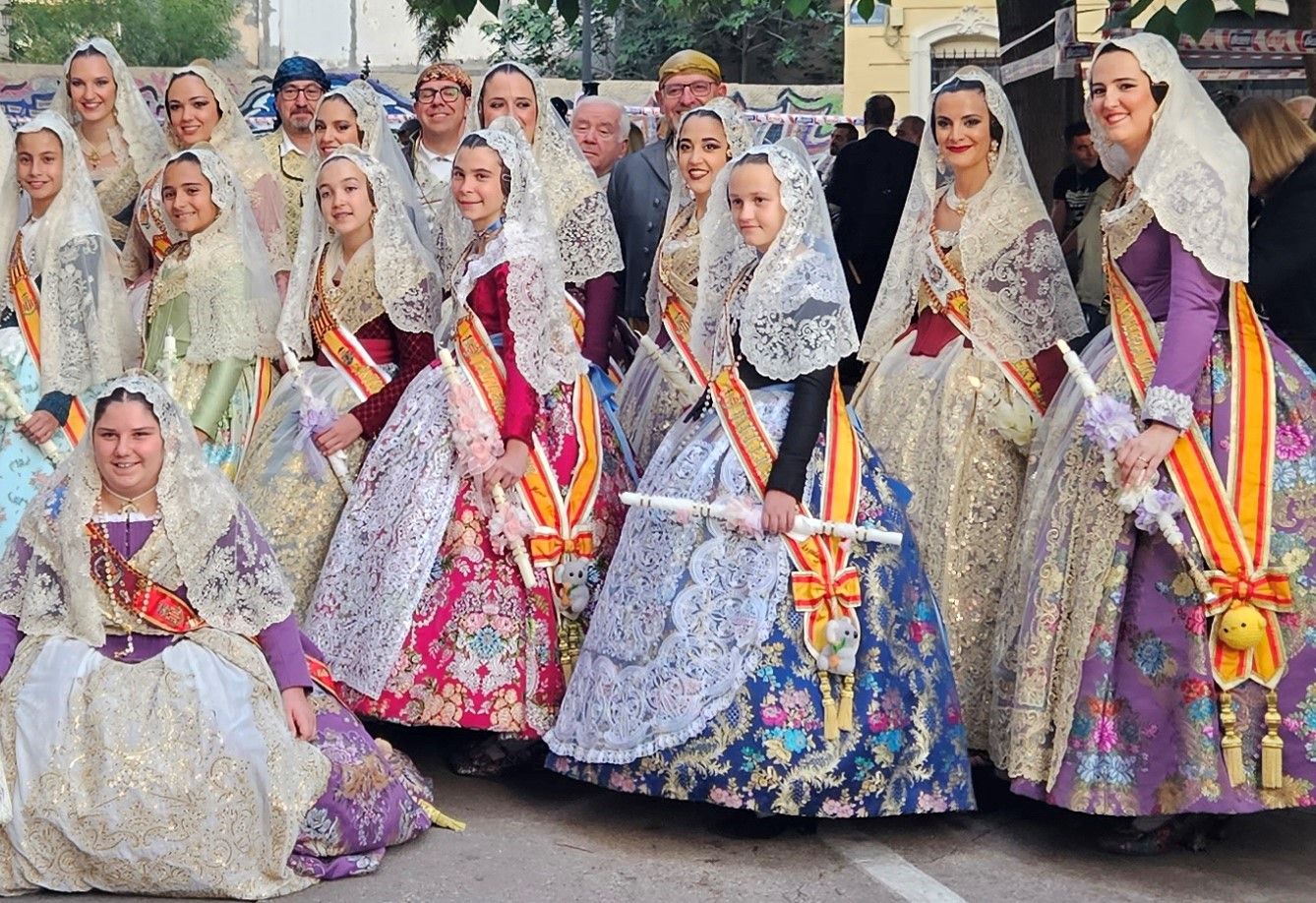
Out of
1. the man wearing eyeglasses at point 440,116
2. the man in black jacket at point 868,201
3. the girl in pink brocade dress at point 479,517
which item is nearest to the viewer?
the girl in pink brocade dress at point 479,517

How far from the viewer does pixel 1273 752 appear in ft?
15.5

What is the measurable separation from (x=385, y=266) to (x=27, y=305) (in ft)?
3.89

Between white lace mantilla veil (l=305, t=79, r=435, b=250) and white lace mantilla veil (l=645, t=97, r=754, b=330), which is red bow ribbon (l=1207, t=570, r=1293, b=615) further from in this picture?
white lace mantilla veil (l=305, t=79, r=435, b=250)

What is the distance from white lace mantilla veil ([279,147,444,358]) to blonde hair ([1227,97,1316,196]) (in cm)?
244

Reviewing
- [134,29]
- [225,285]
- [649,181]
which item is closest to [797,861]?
[225,285]

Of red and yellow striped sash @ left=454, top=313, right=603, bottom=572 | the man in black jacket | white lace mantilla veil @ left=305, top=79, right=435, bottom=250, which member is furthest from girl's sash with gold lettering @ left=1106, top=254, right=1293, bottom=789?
the man in black jacket

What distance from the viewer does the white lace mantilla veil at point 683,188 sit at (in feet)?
19.7

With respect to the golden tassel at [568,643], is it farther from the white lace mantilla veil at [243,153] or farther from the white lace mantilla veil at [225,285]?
the white lace mantilla veil at [243,153]

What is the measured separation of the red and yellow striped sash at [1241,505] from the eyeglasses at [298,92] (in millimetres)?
3525

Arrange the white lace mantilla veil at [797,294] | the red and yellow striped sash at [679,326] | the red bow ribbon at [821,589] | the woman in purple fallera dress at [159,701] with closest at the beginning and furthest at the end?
the woman in purple fallera dress at [159,701] < the red bow ribbon at [821,589] < the white lace mantilla veil at [797,294] < the red and yellow striped sash at [679,326]

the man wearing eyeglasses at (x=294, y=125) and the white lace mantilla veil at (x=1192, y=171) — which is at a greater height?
the man wearing eyeglasses at (x=294, y=125)

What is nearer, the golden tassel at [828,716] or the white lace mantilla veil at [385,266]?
the golden tassel at [828,716]

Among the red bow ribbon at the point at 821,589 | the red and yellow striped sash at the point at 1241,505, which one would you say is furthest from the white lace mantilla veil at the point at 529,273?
the red and yellow striped sash at the point at 1241,505

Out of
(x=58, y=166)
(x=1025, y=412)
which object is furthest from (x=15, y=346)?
(x=1025, y=412)
